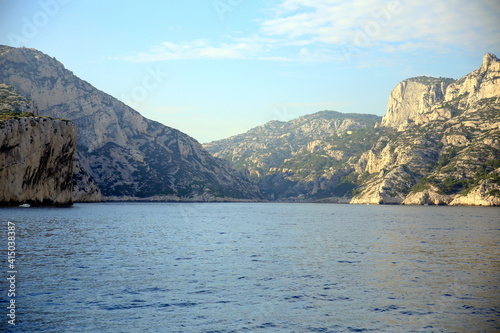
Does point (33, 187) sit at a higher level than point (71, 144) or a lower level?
lower

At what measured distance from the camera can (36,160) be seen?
146375 mm

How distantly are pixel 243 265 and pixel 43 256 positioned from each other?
2174cm

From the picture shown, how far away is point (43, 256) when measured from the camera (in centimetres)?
4734

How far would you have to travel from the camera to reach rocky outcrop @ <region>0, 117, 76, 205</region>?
448 feet

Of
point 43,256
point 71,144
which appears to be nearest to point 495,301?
point 43,256

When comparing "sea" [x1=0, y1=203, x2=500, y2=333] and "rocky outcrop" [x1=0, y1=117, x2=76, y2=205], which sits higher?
"rocky outcrop" [x1=0, y1=117, x2=76, y2=205]

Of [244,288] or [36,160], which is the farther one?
[36,160]

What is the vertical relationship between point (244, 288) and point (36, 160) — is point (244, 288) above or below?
below

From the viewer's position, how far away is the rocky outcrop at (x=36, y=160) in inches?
5374

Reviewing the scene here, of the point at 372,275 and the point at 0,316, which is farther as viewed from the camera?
the point at 372,275

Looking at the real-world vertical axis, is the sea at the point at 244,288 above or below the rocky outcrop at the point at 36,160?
below

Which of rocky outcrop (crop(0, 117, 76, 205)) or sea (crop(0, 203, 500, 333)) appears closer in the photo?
sea (crop(0, 203, 500, 333))

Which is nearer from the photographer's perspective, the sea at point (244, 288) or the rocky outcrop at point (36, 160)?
the sea at point (244, 288)

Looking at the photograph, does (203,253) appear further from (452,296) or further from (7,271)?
(452,296)
